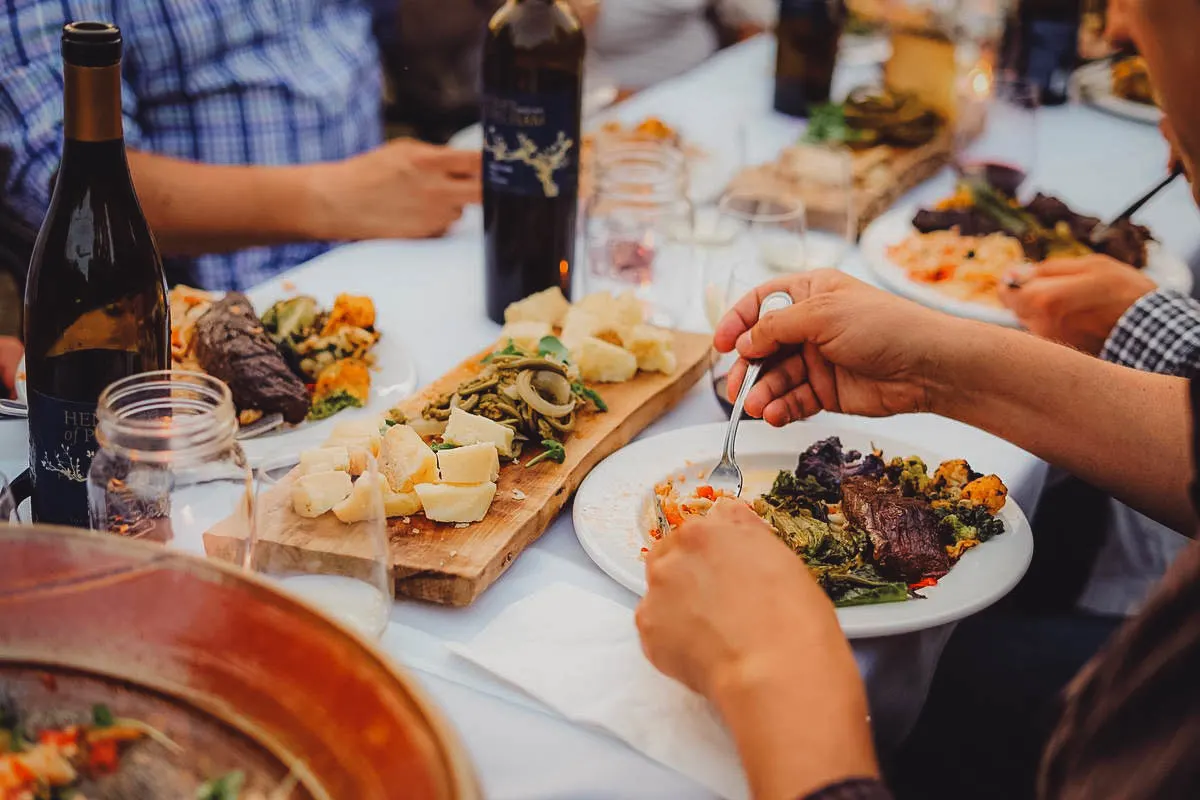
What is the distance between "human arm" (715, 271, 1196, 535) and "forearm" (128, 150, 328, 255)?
118 centimetres

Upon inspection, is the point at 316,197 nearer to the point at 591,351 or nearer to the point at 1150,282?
the point at 591,351

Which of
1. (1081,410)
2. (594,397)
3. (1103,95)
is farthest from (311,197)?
(1103,95)

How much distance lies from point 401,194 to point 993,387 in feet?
4.14

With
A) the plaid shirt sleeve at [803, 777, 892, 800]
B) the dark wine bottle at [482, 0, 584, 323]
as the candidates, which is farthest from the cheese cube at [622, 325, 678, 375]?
the plaid shirt sleeve at [803, 777, 892, 800]

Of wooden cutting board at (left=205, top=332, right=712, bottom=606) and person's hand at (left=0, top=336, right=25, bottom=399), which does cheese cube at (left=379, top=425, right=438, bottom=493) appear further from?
person's hand at (left=0, top=336, right=25, bottom=399)

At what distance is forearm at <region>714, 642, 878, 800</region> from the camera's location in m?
0.97

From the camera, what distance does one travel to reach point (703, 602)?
1085mm

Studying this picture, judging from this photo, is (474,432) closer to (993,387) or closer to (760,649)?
(760,649)

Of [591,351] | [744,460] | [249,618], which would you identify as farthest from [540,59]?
[249,618]

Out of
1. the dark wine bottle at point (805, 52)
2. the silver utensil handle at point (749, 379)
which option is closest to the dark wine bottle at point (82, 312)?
the silver utensil handle at point (749, 379)

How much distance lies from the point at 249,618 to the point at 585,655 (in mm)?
379

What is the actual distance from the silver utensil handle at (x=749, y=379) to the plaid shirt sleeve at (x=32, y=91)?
51.7 inches

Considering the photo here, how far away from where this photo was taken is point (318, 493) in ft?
4.17

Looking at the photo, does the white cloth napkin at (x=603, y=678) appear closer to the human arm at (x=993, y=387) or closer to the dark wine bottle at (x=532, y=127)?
the human arm at (x=993, y=387)
